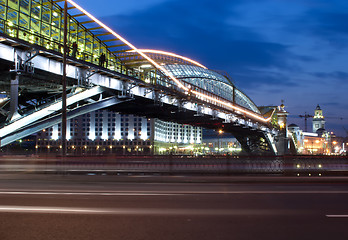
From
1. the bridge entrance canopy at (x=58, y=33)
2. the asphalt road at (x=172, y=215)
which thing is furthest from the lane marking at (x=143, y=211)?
the bridge entrance canopy at (x=58, y=33)

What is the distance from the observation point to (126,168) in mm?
25125

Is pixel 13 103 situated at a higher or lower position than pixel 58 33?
lower

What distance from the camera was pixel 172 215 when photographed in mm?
8633

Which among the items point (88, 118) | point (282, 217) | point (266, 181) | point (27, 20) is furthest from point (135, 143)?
point (282, 217)

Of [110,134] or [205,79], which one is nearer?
[205,79]

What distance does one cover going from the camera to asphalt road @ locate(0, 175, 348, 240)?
6875 millimetres

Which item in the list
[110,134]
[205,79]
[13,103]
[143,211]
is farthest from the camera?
[110,134]

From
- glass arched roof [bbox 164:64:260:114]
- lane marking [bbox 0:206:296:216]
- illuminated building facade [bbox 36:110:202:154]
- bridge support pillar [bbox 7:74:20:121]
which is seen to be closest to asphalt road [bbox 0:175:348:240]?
lane marking [bbox 0:206:296:216]

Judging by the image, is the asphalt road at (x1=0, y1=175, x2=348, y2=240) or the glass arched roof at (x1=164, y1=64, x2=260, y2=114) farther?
the glass arched roof at (x1=164, y1=64, x2=260, y2=114)

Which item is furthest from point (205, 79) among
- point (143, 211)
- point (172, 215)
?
point (172, 215)

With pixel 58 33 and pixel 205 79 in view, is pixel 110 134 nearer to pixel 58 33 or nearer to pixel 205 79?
pixel 205 79

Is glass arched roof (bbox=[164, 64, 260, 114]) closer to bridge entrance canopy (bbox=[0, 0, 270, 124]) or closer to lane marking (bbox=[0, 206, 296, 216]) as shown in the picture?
Result: bridge entrance canopy (bbox=[0, 0, 270, 124])

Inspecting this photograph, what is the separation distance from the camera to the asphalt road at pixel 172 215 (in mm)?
6875

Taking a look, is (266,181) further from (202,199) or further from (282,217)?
(282,217)
